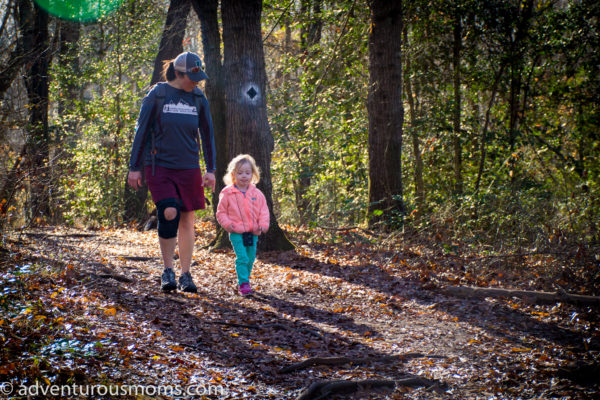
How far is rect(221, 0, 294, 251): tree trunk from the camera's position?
8742 millimetres

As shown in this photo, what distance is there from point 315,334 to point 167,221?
6.77 feet

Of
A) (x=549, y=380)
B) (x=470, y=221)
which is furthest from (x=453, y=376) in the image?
(x=470, y=221)

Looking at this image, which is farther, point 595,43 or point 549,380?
point 595,43

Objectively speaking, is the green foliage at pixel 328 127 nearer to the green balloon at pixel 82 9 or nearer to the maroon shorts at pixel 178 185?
the green balloon at pixel 82 9

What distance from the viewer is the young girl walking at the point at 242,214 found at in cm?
624

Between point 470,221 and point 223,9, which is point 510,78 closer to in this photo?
point 470,221

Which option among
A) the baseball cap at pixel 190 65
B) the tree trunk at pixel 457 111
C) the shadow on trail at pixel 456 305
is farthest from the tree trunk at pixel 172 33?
the baseball cap at pixel 190 65

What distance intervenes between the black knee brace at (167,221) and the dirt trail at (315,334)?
671 mm

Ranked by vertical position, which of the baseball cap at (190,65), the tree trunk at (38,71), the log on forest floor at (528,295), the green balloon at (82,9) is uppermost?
the green balloon at (82,9)

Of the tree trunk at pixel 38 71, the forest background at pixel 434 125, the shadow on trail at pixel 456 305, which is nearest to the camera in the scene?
the shadow on trail at pixel 456 305

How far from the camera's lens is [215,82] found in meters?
10.4

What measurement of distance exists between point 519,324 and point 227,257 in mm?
4798

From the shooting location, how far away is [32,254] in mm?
6816

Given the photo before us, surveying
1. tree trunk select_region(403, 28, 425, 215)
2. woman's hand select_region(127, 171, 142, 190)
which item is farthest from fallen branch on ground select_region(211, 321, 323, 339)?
tree trunk select_region(403, 28, 425, 215)
